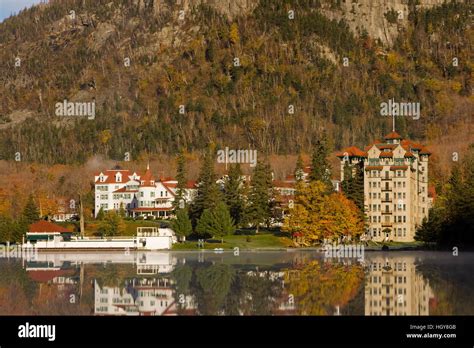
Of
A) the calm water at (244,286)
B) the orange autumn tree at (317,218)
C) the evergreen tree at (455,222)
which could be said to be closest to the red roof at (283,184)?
the orange autumn tree at (317,218)

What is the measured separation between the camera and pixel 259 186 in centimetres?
14162

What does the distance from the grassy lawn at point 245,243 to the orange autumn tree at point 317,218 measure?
188 cm

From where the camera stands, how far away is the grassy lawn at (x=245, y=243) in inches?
4907

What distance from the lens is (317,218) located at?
130m

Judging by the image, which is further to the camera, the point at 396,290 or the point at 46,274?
the point at 46,274

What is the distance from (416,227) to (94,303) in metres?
88.9

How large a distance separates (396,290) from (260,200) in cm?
7267

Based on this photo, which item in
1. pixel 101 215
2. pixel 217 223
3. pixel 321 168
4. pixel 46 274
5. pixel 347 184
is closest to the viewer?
pixel 46 274

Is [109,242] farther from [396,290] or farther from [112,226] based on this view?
[396,290]

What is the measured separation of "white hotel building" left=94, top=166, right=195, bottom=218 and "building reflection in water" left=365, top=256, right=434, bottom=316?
76.4m

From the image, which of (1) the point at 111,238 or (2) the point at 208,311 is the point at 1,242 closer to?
(1) the point at 111,238

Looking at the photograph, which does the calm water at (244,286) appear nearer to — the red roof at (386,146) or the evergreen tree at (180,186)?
the evergreen tree at (180,186)

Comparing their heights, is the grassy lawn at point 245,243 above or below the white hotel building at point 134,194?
below

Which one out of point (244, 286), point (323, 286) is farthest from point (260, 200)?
point (323, 286)
